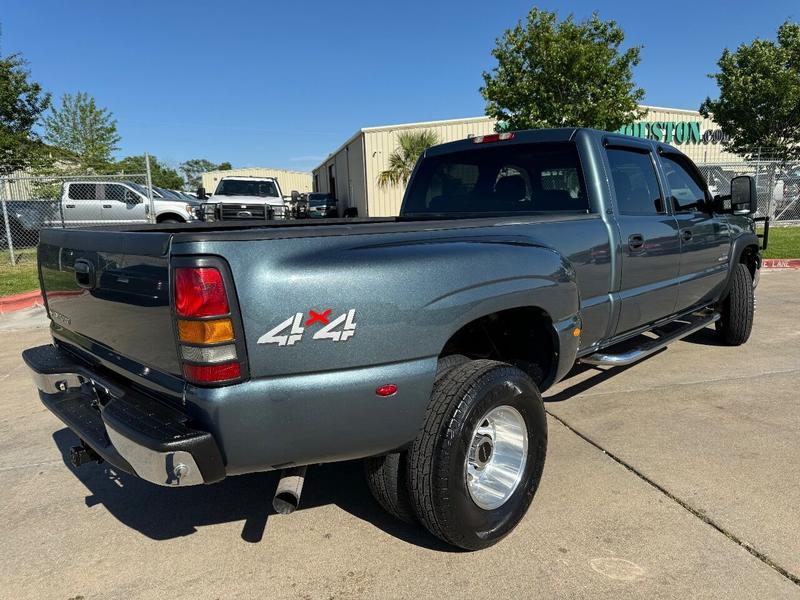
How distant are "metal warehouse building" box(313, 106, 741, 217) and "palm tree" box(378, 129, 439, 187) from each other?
28 centimetres

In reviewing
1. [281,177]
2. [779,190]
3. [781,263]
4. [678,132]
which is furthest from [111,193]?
[281,177]

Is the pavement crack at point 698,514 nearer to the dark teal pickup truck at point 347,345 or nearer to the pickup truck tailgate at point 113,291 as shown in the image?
the dark teal pickup truck at point 347,345

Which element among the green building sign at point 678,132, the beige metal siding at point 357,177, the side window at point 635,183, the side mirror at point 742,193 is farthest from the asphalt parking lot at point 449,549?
the green building sign at point 678,132

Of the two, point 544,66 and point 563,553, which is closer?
point 563,553

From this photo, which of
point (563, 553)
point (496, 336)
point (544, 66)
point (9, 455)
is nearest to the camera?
point (563, 553)

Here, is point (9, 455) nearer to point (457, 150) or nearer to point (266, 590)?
point (266, 590)

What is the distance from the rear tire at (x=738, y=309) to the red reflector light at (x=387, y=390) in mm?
4479

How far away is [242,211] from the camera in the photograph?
582 inches

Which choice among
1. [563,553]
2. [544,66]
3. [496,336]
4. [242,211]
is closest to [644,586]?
[563,553]

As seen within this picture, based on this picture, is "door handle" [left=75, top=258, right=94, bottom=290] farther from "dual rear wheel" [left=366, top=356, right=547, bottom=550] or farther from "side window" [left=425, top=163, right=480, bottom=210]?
"side window" [left=425, top=163, right=480, bottom=210]

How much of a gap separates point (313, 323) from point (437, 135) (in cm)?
2703

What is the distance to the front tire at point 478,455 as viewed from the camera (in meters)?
2.21

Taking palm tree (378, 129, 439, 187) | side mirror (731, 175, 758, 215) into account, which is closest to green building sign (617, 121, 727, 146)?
palm tree (378, 129, 439, 187)

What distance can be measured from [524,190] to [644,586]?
2.44 m
